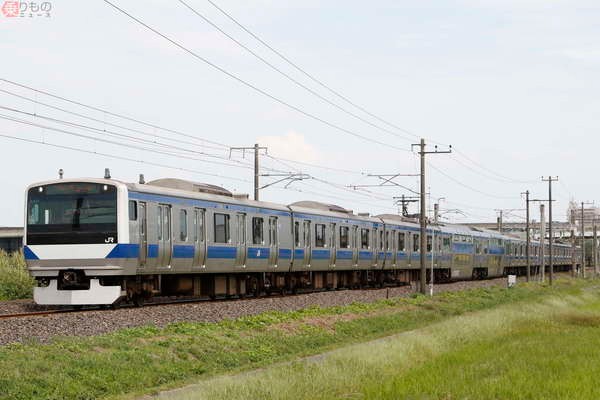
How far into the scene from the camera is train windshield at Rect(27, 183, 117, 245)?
2384cm

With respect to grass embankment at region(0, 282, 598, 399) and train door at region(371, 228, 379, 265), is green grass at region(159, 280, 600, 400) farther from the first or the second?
train door at region(371, 228, 379, 265)

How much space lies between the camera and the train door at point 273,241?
108ft

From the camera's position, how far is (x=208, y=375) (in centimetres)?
1611

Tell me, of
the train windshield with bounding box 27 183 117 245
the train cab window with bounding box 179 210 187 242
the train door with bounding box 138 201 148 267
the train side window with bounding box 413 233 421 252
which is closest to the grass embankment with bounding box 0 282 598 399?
the train door with bounding box 138 201 148 267

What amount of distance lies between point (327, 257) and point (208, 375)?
22.6m

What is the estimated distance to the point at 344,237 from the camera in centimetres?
4038

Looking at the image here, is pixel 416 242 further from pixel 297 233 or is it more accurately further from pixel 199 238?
pixel 199 238

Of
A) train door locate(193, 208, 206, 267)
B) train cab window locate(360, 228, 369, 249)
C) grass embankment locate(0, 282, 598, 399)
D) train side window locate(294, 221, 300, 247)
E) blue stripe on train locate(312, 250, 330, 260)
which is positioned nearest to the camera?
grass embankment locate(0, 282, 598, 399)

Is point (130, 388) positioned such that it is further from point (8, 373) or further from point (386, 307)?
point (386, 307)

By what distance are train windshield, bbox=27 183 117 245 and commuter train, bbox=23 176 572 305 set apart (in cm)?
2

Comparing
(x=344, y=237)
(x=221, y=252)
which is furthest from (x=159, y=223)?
(x=344, y=237)

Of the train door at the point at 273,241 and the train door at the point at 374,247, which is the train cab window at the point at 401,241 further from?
the train door at the point at 273,241

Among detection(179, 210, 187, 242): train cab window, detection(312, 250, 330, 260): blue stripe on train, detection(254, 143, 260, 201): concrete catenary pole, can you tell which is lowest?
detection(312, 250, 330, 260): blue stripe on train

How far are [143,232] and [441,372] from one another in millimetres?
11685
